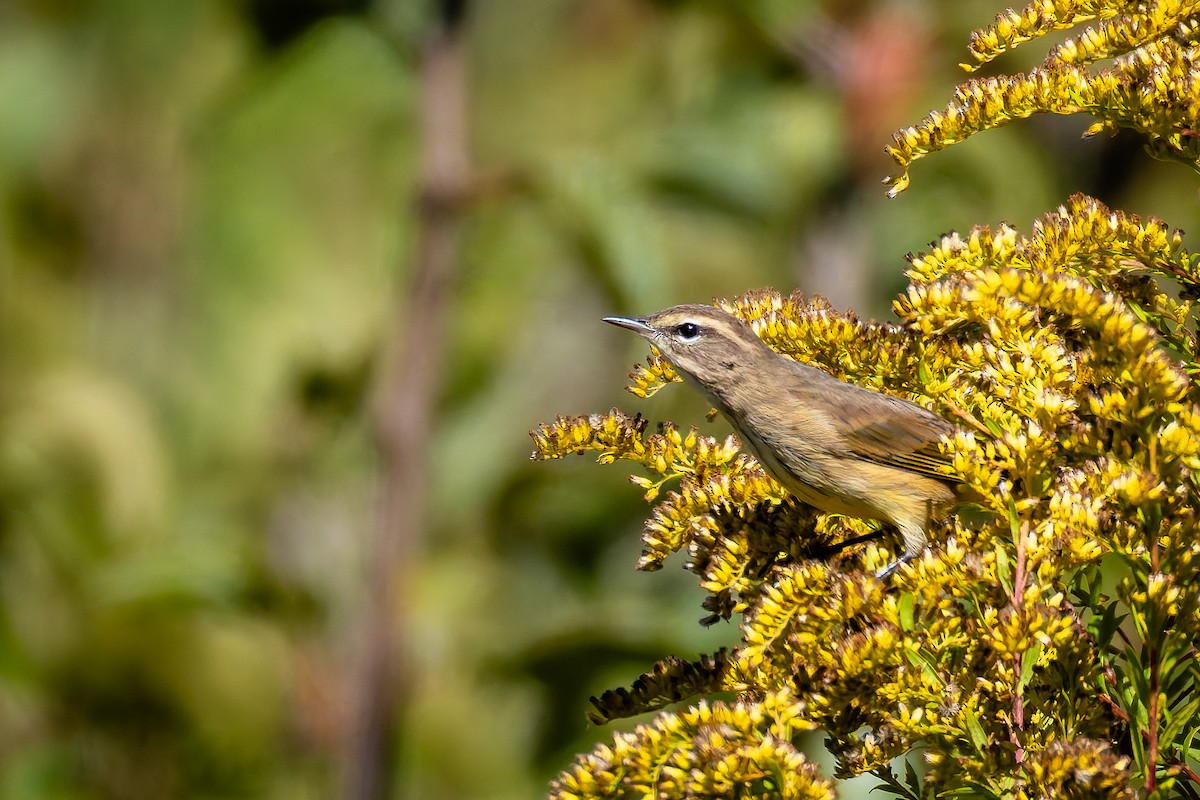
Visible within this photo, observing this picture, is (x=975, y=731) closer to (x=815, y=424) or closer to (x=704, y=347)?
(x=815, y=424)

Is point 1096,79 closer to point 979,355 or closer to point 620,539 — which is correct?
point 979,355

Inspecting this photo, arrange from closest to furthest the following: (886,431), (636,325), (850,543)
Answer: (850,543)
(886,431)
(636,325)

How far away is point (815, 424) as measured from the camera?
2779mm

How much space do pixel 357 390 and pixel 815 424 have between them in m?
1.91

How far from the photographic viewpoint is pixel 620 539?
196 inches

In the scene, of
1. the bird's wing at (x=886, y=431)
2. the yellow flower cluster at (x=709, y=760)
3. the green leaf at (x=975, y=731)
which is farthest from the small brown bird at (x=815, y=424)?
the yellow flower cluster at (x=709, y=760)

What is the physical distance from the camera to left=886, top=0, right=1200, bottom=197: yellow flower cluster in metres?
1.90

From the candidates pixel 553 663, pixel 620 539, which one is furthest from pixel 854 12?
pixel 553 663

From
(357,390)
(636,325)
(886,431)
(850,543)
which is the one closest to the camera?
(850,543)

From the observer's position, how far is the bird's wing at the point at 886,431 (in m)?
2.63

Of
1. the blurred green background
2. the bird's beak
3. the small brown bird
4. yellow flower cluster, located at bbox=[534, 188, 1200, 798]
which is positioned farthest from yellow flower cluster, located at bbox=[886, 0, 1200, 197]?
the blurred green background

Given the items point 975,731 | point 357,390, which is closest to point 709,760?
point 975,731

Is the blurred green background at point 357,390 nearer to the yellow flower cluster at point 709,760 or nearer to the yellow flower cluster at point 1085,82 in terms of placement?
the yellow flower cluster at point 1085,82

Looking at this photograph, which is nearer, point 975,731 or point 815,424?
point 975,731
